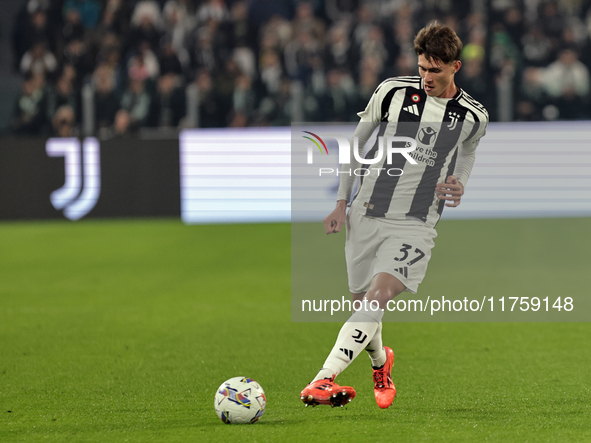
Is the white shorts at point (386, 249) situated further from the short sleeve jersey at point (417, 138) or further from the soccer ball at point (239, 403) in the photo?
the soccer ball at point (239, 403)

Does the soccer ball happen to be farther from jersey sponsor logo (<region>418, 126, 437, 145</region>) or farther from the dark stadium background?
jersey sponsor logo (<region>418, 126, 437, 145</region>)

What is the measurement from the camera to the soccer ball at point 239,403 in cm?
421

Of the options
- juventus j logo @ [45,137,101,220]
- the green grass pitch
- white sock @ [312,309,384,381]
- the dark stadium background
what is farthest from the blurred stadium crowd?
white sock @ [312,309,384,381]

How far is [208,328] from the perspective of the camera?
7016mm

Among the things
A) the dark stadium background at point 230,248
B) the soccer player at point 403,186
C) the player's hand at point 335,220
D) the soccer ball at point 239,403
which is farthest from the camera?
the dark stadium background at point 230,248

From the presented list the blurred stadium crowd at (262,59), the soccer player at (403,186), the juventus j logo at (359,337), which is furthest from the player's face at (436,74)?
the blurred stadium crowd at (262,59)

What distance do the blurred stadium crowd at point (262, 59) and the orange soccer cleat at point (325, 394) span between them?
949 centimetres

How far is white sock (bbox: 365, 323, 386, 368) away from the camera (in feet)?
15.3

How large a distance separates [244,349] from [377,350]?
5.74ft

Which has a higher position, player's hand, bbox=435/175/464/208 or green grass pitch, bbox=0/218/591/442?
player's hand, bbox=435/175/464/208

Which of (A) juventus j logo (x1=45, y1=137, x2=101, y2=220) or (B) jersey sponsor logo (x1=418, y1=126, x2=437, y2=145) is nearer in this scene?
(B) jersey sponsor logo (x1=418, y1=126, x2=437, y2=145)

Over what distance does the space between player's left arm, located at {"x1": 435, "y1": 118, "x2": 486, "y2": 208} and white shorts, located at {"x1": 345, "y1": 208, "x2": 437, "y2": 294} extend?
195 mm

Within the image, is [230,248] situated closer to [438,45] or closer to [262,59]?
[262,59]

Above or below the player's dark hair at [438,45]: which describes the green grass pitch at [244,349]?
below
